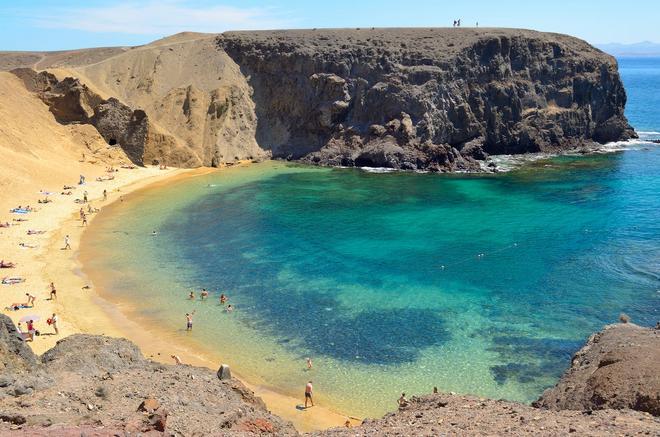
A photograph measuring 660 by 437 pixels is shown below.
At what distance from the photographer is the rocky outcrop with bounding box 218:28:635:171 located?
78.1 m

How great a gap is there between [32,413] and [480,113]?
2990 inches

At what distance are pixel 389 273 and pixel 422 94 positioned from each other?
4368 centimetres

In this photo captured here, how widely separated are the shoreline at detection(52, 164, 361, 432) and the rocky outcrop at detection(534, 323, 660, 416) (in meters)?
8.71

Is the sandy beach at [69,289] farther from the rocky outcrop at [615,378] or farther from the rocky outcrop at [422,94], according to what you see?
the rocky outcrop at [422,94]

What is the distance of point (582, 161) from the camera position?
7988cm

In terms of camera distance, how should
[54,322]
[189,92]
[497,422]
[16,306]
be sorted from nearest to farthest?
[497,422], [54,322], [16,306], [189,92]

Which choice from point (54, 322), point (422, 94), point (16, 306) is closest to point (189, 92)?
point (422, 94)

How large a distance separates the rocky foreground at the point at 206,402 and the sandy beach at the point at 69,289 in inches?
302

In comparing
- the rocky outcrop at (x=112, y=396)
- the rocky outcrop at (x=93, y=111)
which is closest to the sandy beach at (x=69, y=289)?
the rocky outcrop at (x=112, y=396)

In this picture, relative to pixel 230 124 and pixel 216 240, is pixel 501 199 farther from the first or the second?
pixel 230 124

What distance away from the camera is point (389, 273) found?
40.5m

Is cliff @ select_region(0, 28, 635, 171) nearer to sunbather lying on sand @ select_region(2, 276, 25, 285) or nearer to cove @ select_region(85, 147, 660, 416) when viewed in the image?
cove @ select_region(85, 147, 660, 416)

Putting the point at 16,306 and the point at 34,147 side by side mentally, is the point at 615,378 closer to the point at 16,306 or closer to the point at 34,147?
the point at 16,306

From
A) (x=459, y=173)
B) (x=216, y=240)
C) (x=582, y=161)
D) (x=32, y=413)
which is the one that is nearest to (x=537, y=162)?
(x=582, y=161)
